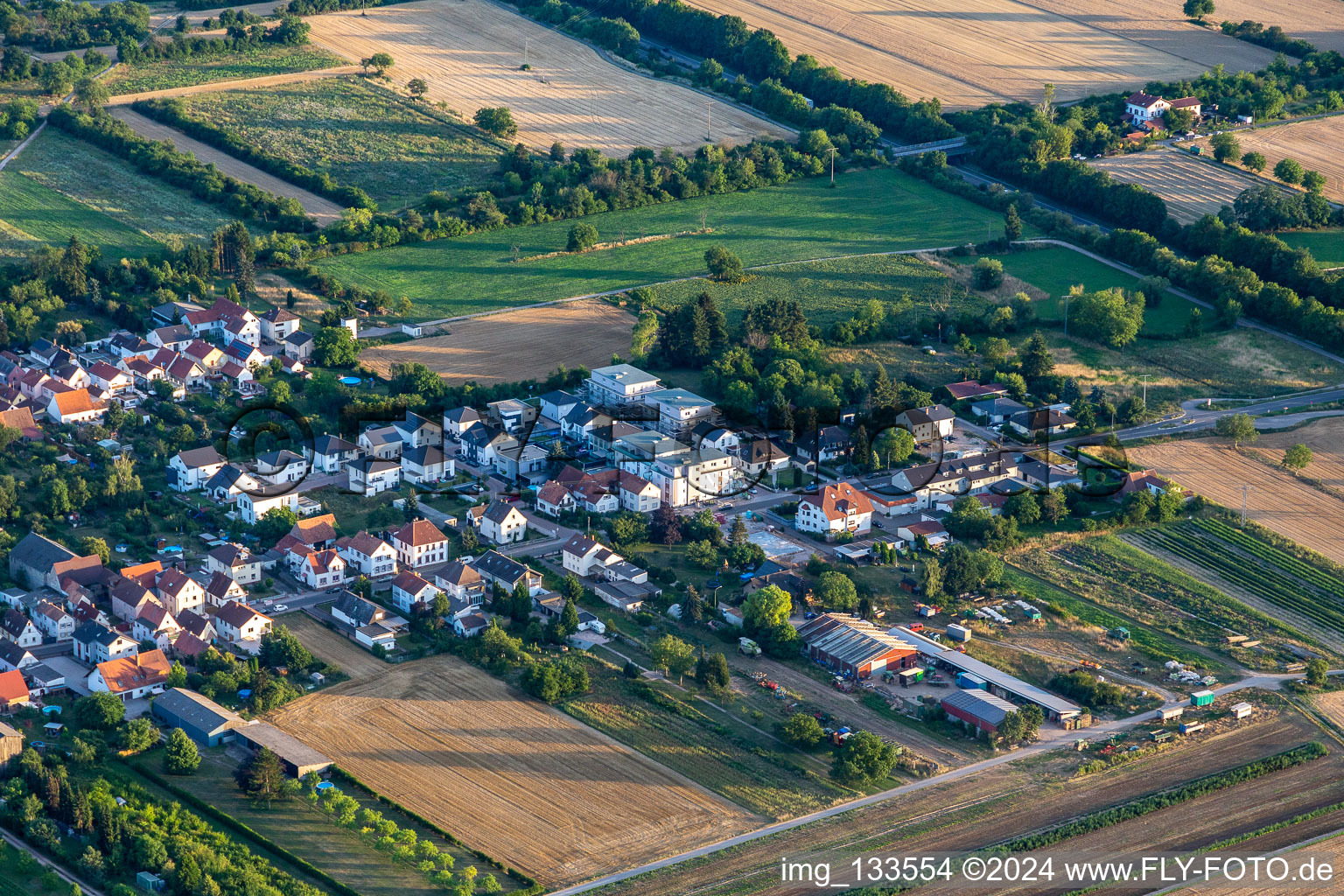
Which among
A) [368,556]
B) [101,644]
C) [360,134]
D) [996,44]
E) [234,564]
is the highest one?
[996,44]

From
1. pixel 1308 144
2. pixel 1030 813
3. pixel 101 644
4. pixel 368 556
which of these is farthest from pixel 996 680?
pixel 1308 144

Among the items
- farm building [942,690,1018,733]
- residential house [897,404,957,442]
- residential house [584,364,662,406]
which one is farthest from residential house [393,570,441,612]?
residential house [897,404,957,442]

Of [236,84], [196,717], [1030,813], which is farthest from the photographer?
[236,84]

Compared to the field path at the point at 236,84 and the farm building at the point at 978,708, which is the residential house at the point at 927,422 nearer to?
the farm building at the point at 978,708

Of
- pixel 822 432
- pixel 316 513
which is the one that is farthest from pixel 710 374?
pixel 316 513

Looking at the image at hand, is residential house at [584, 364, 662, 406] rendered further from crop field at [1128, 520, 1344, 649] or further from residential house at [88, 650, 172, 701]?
residential house at [88, 650, 172, 701]

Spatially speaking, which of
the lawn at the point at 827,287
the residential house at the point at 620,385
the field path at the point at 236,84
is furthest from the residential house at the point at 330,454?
the field path at the point at 236,84

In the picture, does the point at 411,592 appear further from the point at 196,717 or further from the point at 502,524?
the point at 196,717

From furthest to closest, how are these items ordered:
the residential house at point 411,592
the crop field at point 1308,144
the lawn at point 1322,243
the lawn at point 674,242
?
the crop field at point 1308,144
the lawn at point 1322,243
the lawn at point 674,242
the residential house at point 411,592
